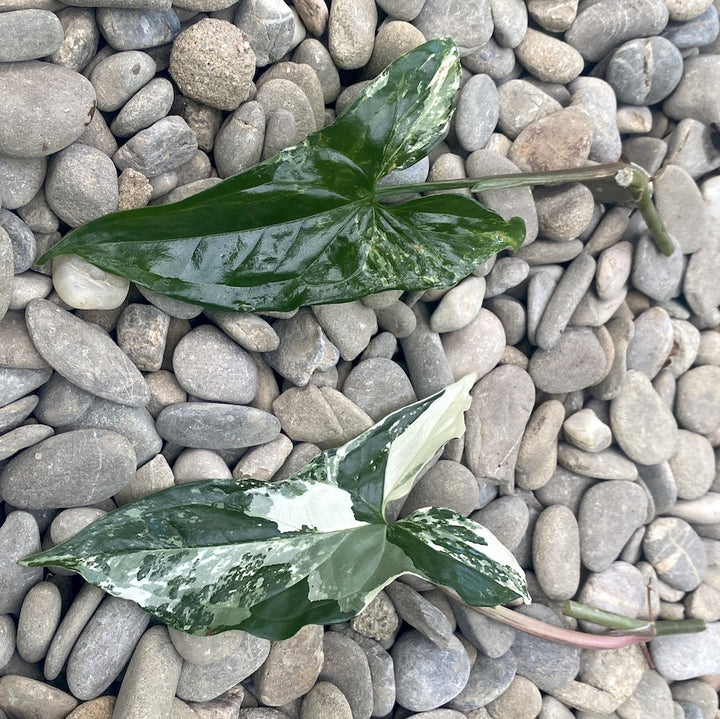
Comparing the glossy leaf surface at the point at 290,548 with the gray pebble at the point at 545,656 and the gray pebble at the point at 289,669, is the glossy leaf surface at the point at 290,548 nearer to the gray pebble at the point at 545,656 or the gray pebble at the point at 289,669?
the gray pebble at the point at 289,669

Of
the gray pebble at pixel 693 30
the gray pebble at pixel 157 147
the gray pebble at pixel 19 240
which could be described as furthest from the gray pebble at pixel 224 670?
the gray pebble at pixel 693 30

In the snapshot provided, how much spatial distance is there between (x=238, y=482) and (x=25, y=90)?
579mm

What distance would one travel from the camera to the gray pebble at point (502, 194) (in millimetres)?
1033

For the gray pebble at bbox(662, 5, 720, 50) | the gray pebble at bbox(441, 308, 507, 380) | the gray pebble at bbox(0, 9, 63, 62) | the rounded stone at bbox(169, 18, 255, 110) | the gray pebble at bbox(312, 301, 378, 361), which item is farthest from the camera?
the gray pebble at bbox(662, 5, 720, 50)

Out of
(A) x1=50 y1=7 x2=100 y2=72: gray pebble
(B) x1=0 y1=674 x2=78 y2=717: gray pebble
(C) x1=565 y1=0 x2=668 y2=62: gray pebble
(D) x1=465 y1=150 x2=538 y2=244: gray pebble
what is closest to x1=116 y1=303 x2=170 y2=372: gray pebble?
(A) x1=50 y1=7 x2=100 y2=72: gray pebble

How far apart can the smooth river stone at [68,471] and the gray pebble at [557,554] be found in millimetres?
706

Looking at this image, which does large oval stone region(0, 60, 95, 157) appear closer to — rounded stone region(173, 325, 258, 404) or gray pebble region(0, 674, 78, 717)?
rounded stone region(173, 325, 258, 404)

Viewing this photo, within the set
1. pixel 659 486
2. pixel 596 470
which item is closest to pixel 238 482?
pixel 596 470

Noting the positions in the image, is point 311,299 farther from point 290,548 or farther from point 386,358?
point 290,548

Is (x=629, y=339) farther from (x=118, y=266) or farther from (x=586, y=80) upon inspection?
(x=118, y=266)

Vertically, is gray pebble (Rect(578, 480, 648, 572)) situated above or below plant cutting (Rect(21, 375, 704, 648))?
below

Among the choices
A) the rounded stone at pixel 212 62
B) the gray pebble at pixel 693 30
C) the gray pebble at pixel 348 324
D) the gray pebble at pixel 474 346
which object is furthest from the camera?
the gray pebble at pixel 693 30

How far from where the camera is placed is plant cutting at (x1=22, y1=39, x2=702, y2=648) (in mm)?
840

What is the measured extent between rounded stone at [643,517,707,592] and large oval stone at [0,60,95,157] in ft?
3.91
